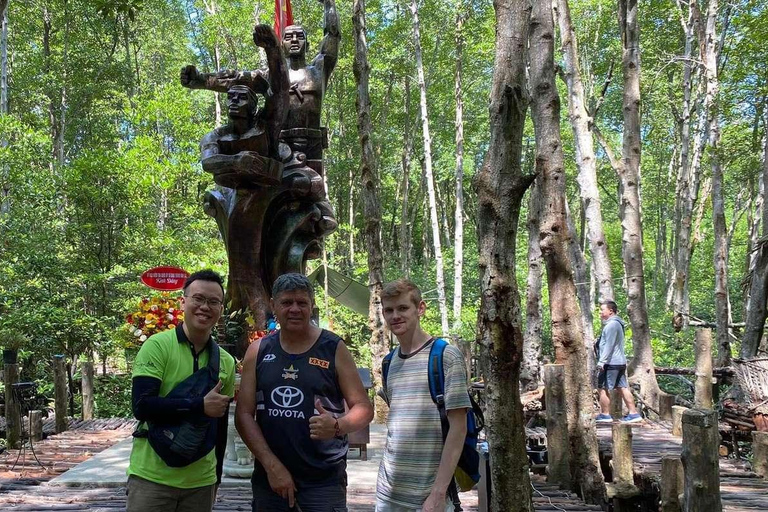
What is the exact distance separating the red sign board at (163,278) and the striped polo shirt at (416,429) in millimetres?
4690

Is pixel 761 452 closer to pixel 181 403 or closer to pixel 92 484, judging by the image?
pixel 181 403

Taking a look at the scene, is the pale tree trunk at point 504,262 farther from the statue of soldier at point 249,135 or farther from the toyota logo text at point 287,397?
the statue of soldier at point 249,135

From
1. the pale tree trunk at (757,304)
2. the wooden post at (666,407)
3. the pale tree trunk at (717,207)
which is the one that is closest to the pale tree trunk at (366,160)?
the wooden post at (666,407)

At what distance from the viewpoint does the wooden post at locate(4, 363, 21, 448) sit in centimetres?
669

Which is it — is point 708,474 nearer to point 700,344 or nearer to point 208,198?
point 700,344

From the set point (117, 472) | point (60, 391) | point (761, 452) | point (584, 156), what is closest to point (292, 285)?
point (117, 472)

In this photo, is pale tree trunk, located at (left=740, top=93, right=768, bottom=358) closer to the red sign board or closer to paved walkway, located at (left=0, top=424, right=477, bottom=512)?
paved walkway, located at (left=0, top=424, right=477, bottom=512)

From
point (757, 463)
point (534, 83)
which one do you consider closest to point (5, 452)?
point (534, 83)

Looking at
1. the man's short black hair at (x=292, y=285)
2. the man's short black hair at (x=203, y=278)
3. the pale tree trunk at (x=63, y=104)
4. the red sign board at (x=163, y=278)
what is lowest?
the man's short black hair at (x=292, y=285)

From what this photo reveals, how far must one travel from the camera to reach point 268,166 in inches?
239

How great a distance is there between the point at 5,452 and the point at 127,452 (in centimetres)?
128

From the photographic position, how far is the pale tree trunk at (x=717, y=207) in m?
10.6

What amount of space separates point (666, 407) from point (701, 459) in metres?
6.03

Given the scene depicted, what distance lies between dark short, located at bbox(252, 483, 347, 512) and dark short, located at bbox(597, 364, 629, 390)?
6.05 meters
